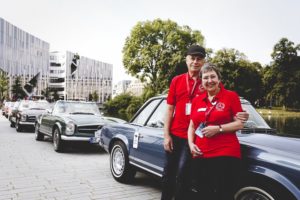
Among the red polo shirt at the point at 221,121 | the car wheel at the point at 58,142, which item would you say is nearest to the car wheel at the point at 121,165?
the red polo shirt at the point at 221,121

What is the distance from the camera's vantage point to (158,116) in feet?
18.8

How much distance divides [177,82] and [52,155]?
22.4 feet

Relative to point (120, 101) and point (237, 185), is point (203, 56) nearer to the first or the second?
point (237, 185)

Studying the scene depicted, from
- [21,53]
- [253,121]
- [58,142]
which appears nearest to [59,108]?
[58,142]

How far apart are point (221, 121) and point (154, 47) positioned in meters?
50.8

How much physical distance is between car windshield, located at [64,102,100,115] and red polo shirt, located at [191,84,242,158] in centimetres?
862

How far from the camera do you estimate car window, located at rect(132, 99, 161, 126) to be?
5938 millimetres

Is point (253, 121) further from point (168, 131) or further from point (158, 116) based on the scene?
point (168, 131)

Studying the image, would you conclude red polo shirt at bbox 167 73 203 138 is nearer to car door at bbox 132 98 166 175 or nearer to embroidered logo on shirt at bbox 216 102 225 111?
embroidered logo on shirt at bbox 216 102 225 111

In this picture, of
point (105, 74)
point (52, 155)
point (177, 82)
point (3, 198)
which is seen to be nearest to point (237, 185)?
point (177, 82)

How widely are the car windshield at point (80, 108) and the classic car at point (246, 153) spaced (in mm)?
4596

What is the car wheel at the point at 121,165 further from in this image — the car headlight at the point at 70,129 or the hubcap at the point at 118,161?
the car headlight at the point at 70,129

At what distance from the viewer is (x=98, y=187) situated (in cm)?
620

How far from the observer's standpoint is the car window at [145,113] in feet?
19.5
